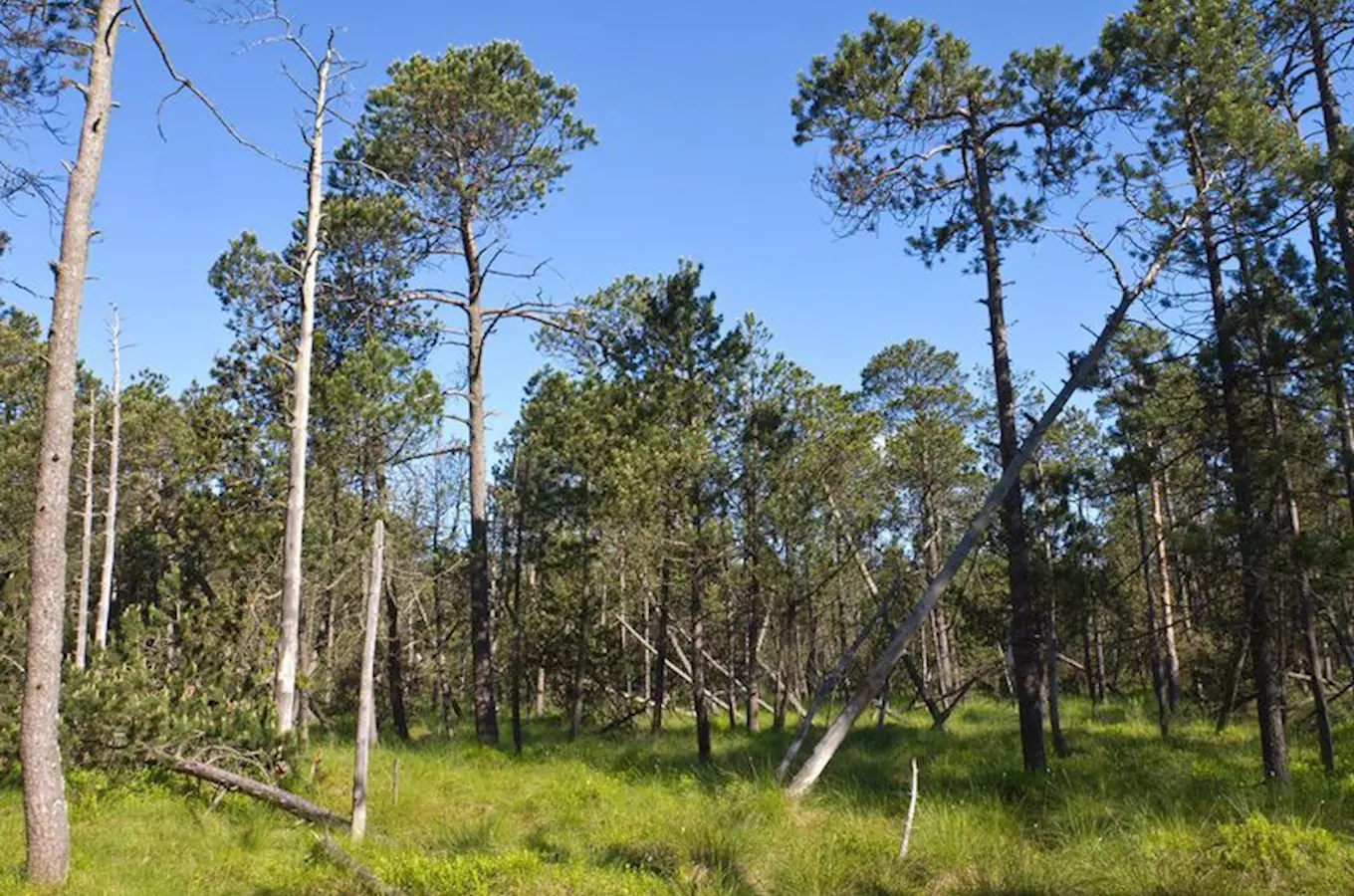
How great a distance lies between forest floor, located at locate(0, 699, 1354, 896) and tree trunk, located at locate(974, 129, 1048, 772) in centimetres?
70

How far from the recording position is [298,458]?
39.3 feet

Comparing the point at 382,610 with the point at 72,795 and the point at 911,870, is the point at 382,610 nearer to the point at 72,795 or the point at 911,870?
the point at 72,795

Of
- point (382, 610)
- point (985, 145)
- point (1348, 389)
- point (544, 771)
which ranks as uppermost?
point (985, 145)

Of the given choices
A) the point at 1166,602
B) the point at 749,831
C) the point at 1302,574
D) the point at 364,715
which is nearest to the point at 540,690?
the point at 1166,602

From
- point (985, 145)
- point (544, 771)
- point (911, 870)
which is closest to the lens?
point (911, 870)

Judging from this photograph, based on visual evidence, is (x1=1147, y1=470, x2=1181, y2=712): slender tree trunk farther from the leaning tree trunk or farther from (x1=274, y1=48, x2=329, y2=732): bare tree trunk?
the leaning tree trunk

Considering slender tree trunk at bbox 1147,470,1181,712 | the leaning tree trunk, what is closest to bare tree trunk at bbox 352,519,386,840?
the leaning tree trunk

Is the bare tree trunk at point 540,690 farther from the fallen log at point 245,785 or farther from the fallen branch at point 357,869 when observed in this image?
the fallen branch at point 357,869

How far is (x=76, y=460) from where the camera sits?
988 inches

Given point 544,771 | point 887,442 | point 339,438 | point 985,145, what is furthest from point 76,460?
point 985,145

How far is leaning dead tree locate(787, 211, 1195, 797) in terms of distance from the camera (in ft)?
31.3

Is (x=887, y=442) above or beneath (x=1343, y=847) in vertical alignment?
above

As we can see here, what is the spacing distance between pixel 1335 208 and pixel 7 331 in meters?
27.9

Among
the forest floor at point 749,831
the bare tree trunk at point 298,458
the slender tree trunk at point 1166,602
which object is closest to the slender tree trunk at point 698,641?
the forest floor at point 749,831
